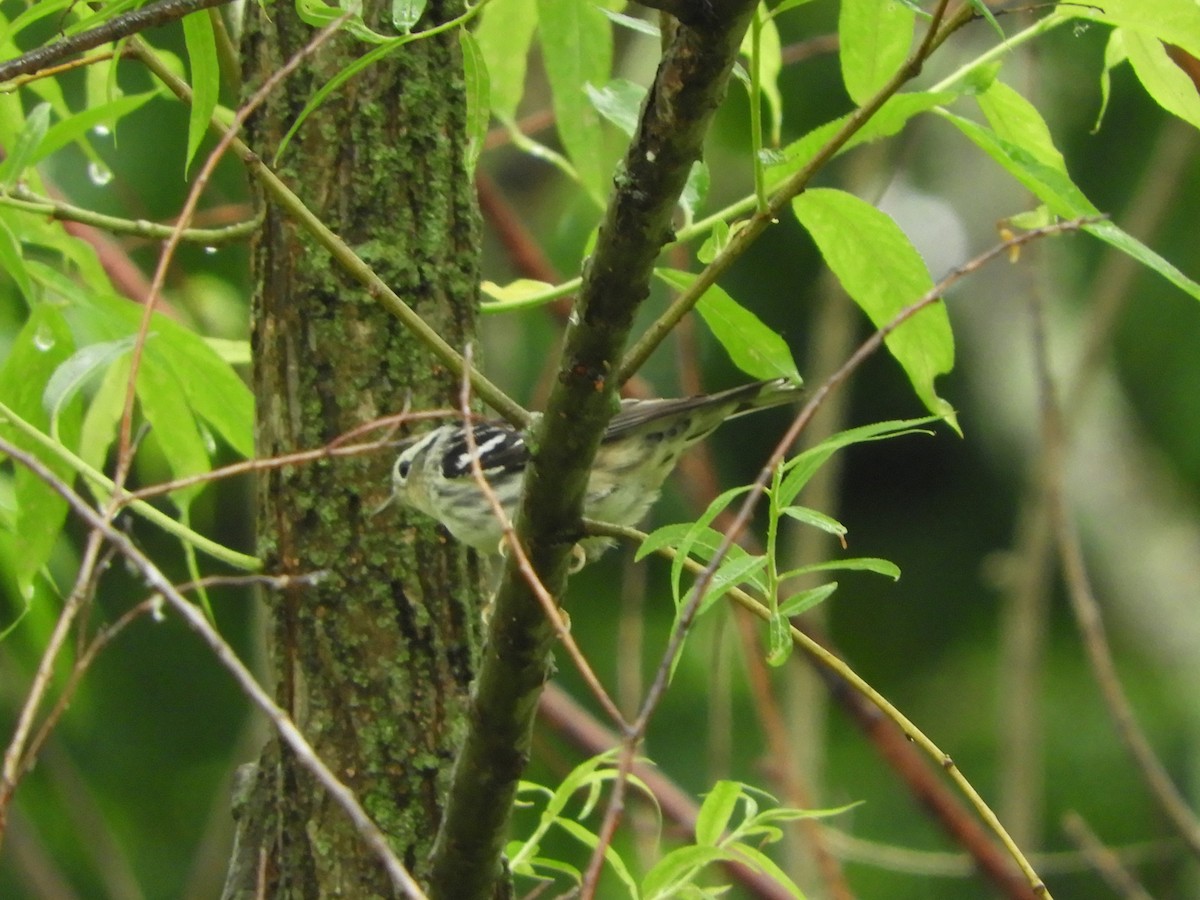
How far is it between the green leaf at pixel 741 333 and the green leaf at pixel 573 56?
1.45 feet

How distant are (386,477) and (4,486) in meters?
0.61

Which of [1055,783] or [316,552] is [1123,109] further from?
[316,552]

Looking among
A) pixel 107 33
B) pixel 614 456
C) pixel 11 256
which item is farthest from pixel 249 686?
pixel 614 456

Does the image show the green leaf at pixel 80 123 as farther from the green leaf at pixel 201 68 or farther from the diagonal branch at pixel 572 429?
the diagonal branch at pixel 572 429

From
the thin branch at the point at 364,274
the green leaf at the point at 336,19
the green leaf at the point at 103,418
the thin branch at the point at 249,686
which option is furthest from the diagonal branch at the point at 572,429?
the green leaf at the point at 103,418

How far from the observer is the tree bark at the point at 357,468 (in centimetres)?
194

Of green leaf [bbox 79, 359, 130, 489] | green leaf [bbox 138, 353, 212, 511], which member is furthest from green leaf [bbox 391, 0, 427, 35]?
green leaf [bbox 79, 359, 130, 489]

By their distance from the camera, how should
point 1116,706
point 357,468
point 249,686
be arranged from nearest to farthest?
point 249,686 → point 357,468 → point 1116,706

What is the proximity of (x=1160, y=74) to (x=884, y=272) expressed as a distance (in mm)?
335

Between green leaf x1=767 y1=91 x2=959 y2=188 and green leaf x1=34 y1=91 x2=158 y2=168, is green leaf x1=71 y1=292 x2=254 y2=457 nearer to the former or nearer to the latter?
green leaf x1=34 y1=91 x2=158 y2=168

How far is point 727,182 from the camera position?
6.22 metres

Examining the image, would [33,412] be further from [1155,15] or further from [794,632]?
[1155,15]

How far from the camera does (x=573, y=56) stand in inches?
80.3

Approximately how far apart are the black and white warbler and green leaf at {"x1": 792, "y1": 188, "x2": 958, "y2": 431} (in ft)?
2.14
